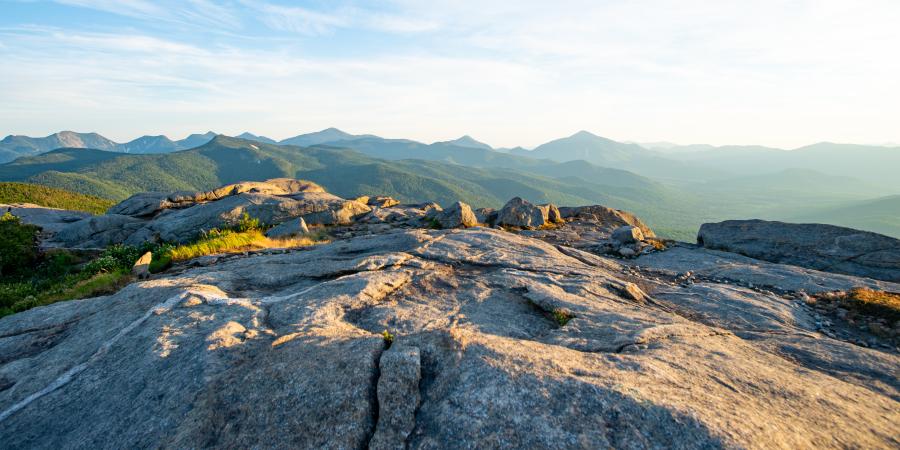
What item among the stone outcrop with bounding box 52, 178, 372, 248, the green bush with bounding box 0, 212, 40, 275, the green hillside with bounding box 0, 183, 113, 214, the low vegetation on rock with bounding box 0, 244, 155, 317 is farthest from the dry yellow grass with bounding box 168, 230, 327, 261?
the green hillside with bounding box 0, 183, 113, 214

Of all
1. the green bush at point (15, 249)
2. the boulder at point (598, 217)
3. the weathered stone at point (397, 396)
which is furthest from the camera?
the boulder at point (598, 217)

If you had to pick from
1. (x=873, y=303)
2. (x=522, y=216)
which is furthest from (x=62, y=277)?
(x=873, y=303)

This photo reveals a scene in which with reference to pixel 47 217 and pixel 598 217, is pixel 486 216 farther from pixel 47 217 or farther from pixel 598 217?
pixel 47 217

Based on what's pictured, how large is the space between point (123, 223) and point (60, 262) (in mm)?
6611

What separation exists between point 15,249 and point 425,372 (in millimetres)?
30780

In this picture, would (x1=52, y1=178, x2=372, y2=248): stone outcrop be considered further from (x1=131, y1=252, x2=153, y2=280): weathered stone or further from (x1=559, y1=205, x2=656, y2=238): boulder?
(x1=559, y1=205, x2=656, y2=238): boulder

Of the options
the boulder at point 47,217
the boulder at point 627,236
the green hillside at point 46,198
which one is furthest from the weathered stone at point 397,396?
the green hillside at point 46,198

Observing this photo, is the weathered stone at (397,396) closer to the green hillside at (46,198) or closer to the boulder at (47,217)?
the boulder at (47,217)

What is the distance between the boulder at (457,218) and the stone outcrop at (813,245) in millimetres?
14510

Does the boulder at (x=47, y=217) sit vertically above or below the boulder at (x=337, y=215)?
below

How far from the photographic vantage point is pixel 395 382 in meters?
6.19

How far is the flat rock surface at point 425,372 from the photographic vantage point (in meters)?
5.36

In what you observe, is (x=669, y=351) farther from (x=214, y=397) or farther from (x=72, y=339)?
(x=72, y=339)

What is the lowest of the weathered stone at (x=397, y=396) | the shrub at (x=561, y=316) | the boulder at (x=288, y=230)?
the boulder at (x=288, y=230)
